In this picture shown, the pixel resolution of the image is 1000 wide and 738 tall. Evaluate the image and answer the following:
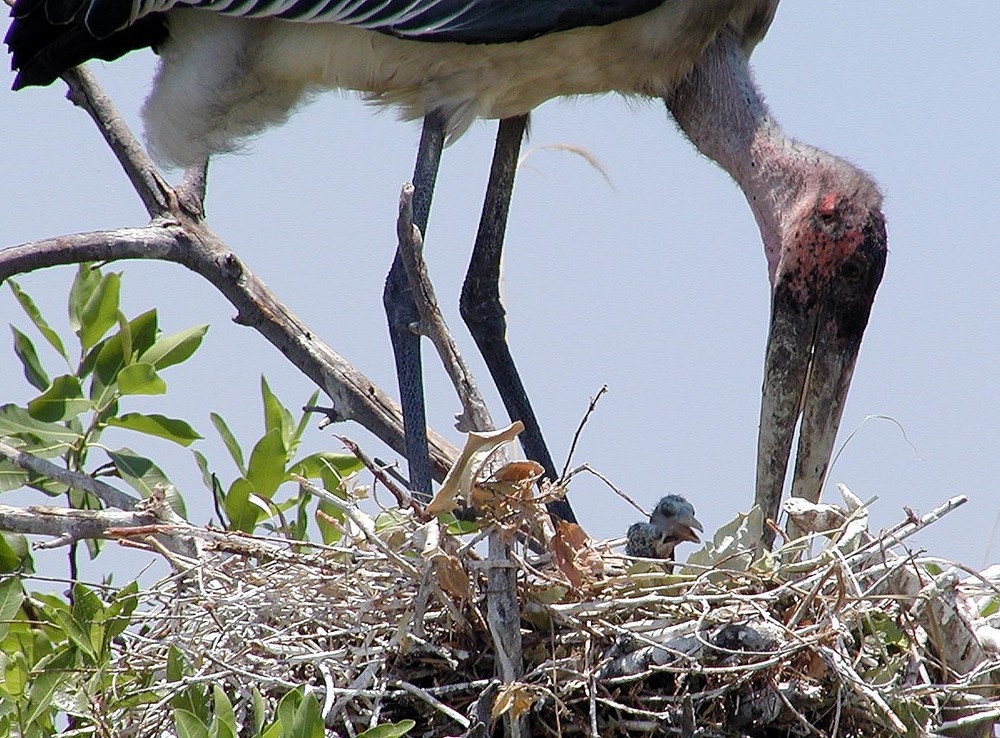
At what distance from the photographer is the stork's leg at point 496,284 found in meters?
4.42

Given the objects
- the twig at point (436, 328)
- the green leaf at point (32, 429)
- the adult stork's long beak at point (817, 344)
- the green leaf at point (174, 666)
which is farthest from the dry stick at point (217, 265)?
the green leaf at point (174, 666)

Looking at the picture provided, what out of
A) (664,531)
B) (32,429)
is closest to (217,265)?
(32,429)

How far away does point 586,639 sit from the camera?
2.69m

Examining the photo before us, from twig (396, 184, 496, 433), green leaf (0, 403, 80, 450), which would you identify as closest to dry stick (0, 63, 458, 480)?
green leaf (0, 403, 80, 450)

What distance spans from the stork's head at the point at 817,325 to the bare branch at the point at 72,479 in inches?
54.0

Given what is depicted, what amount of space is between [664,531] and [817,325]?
730mm

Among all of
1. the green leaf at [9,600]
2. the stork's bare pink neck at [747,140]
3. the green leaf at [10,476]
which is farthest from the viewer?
the stork's bare pink neck at [747,140]

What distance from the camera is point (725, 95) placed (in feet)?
14.0

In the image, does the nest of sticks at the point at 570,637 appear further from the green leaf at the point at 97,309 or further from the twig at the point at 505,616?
the green leaf at the point at 97,309

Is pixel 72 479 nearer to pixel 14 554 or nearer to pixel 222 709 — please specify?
pixel 14 554

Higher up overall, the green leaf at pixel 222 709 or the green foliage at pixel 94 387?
the green foliage at pixel 94 387

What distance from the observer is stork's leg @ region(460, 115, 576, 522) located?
14.5ft

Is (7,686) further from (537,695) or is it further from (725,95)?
(725,95)

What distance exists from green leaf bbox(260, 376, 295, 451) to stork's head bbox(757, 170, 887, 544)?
1063 millimetres
